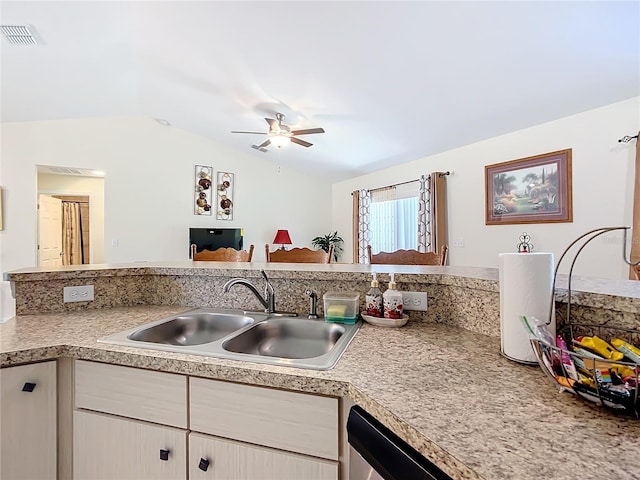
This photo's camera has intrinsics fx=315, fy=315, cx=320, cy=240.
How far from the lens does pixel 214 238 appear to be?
5293 millimetres

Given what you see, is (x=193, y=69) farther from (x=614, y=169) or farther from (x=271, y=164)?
(x=614, y=169)

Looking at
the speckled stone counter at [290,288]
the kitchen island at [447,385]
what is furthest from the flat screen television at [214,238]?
the kitchen island at [447,385]

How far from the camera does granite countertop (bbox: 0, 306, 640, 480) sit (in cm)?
45

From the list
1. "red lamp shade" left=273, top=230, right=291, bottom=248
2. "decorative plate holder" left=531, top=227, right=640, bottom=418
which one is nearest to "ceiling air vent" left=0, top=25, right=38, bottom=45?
"red lamp shade" left=273, top=230, right=291, bottom=248

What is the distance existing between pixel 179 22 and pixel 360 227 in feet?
11.9

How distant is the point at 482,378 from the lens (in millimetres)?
723

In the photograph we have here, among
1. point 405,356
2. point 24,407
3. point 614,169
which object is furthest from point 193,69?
point 614,169

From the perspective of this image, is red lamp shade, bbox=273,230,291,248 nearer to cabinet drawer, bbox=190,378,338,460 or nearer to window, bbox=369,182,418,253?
window, bbox=369,182,418,253

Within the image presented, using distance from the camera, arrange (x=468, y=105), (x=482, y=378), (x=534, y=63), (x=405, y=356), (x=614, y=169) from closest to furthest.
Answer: (x=482, y=378), (x=405, y=356), (x=534, y=63), (x=614, y=169), (x=468, y=105)

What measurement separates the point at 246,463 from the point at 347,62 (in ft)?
8.72

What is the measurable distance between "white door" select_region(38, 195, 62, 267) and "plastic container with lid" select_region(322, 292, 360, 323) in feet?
15.8

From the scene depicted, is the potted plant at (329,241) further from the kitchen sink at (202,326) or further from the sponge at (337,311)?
the sponge at (337,311)

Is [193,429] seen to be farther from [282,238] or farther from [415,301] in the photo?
[282,238]

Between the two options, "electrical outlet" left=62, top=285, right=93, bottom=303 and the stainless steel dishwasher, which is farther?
"electrical outlet" left=62, top=285, right=93, bottom=303
